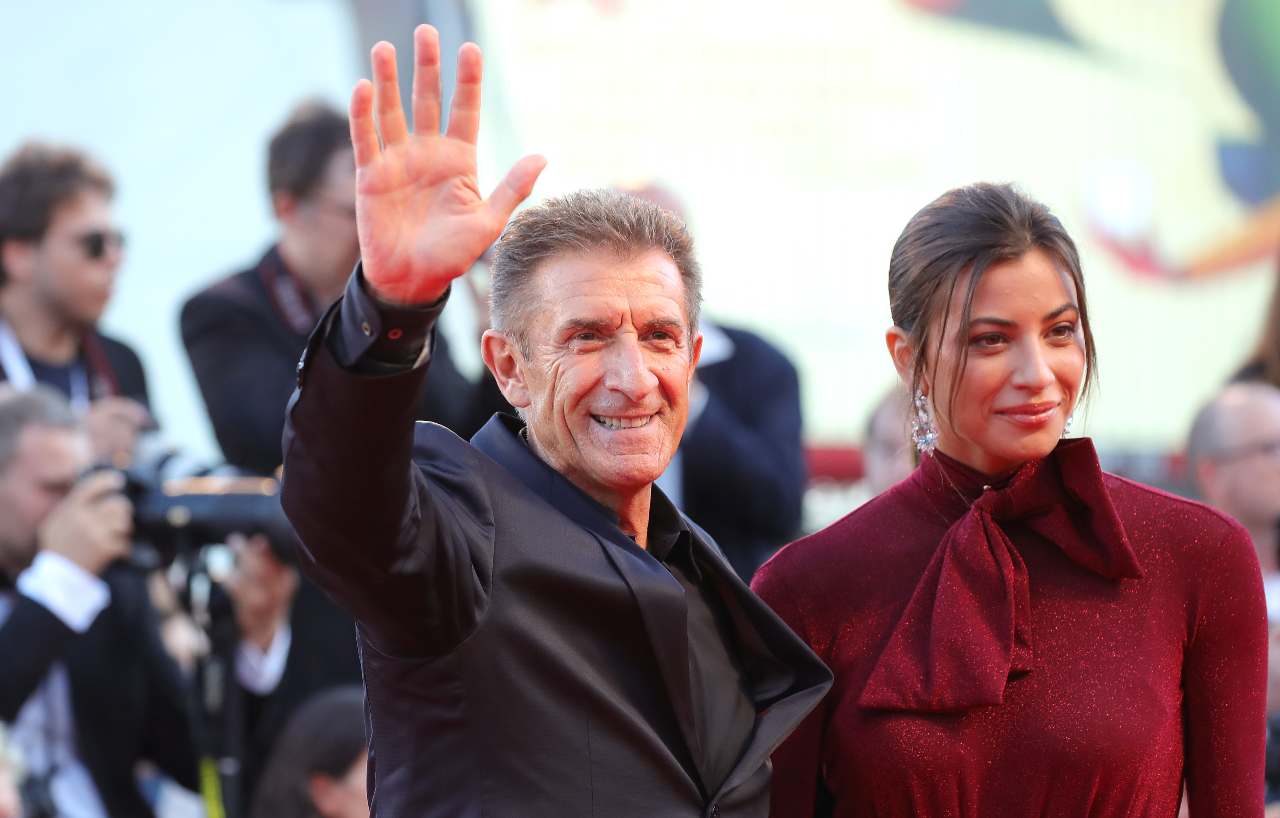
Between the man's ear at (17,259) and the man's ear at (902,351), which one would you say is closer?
Result: the man's ear at (902,351)

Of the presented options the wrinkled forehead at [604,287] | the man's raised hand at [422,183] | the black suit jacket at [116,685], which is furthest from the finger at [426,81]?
the black suit jacket at [116,685]

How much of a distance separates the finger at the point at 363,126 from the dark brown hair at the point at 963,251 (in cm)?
92

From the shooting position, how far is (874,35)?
22.8 ft

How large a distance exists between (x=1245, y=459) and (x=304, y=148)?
2297 mm

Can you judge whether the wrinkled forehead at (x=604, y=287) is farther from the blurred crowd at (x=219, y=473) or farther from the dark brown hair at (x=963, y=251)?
the blurred crowd at (x=219, y=473)

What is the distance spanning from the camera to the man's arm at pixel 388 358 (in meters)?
1.99

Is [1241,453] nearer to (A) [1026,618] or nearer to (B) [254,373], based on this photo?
(A) [1026,618]

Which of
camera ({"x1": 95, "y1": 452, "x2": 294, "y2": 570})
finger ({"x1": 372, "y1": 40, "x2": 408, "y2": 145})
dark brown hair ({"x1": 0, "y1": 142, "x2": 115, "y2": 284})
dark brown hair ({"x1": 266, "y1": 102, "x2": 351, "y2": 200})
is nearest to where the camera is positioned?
finger ({"x1": 372, "y1": 40, "x2": 408, "y2": 145})

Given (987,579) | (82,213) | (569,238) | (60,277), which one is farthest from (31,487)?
(987,579)

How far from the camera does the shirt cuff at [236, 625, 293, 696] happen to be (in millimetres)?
4418

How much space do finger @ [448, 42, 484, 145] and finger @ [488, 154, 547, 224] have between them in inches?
2.3

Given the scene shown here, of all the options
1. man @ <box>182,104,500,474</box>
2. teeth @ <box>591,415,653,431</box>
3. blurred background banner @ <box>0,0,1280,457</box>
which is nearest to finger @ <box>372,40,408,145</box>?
teeth @ <box>591,415,653,431</box>

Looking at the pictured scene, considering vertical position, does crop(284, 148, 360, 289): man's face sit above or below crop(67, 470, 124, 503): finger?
above

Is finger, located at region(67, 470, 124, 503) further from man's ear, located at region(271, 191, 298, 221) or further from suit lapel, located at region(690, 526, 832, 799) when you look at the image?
→ suit lapel, located at region(690, 526, 832, 799)
